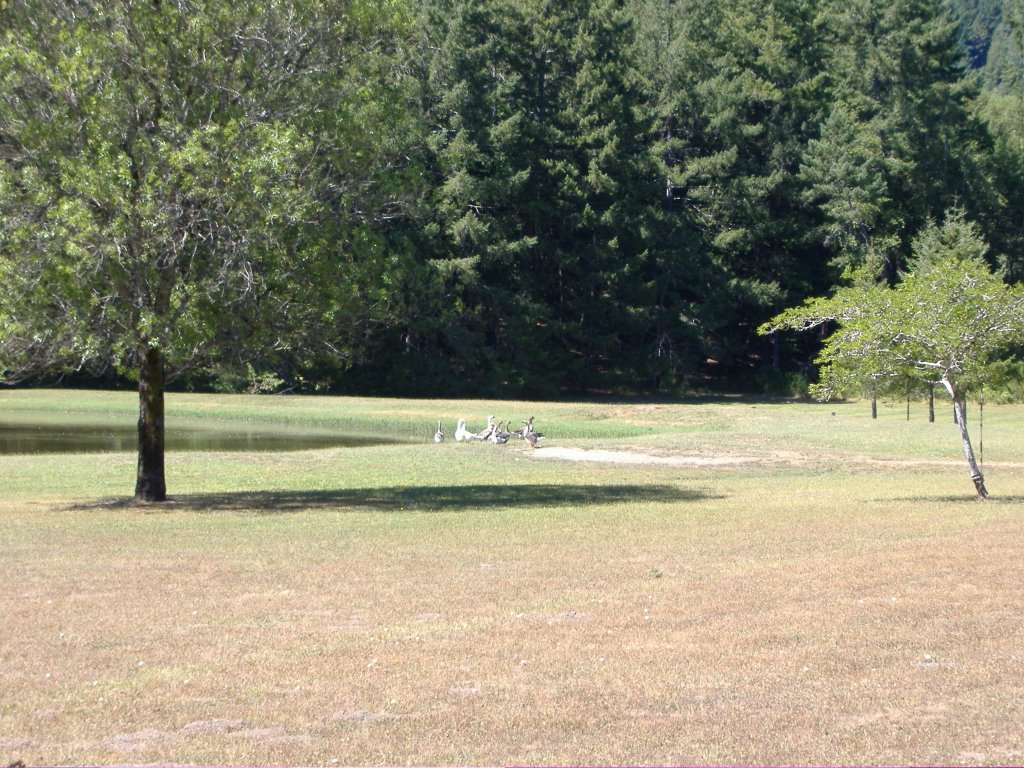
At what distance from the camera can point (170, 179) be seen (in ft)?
56.3

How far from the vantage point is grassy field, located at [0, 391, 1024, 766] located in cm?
685

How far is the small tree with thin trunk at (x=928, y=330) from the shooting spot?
18.9 metres

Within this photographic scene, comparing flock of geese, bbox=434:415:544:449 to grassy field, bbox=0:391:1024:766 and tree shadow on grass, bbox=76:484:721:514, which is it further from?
grassy field, bbox=0:391:1024:766

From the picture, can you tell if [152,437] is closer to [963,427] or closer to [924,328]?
[924,328]

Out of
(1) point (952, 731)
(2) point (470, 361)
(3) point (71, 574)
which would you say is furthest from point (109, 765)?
(2) point (470, 361)

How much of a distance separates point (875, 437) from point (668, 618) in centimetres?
2545

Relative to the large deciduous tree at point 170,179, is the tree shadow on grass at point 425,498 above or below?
below

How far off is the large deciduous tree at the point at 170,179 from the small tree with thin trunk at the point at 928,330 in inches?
321

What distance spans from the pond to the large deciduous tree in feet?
52.5

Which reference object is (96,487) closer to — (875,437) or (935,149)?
(875,437)

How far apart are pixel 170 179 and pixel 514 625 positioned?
1020 cm

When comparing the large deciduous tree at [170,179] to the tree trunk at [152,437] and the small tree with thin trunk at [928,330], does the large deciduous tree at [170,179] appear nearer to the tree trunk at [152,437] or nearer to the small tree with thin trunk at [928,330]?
the tree trunk at [152,437]

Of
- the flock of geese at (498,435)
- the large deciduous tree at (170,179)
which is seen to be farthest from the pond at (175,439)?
the large deciduous tree at (170,179)

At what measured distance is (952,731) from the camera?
6.81 m
